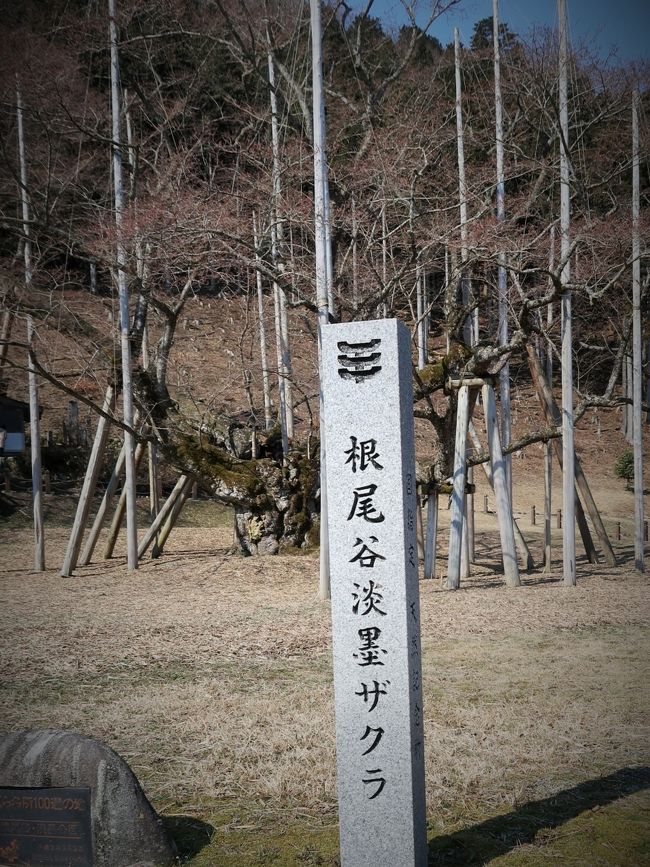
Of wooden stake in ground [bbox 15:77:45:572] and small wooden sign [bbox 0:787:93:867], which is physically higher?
wooden stake in ground [bbox 15:77:45:572]

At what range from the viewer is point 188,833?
4.44m

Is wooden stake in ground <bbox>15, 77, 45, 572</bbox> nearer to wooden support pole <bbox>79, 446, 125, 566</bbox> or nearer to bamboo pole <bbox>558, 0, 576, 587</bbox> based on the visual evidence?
wooden support pole <bbox>79, 446, 125, 566</bbox>

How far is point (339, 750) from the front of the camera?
4062 millimetres

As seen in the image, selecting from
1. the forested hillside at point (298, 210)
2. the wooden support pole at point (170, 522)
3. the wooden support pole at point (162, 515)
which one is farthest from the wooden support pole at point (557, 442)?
the wooden support pole at point (170, 522)

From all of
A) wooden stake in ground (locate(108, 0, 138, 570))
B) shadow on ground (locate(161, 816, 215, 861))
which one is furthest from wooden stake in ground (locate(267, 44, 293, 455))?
shadow on ground (locate(161, 816, 215, 861))

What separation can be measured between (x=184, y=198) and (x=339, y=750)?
32.1ft

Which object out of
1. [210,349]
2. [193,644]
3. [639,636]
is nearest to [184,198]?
[193,644]

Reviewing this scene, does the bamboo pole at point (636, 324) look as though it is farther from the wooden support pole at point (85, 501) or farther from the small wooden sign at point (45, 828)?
the small wooden sign at point (45, 828)

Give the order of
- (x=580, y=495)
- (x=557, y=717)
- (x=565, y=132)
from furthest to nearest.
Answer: (x=580, y=495) → (x=565, y=132) → (x=557, y=717)

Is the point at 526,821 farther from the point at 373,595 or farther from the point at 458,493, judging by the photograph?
the point at 458,493

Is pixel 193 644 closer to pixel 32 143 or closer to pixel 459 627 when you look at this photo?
pixel 459 627

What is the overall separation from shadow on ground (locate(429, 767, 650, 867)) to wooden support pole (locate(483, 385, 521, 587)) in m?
6.89

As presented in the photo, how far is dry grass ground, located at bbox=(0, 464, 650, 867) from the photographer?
4426 mm

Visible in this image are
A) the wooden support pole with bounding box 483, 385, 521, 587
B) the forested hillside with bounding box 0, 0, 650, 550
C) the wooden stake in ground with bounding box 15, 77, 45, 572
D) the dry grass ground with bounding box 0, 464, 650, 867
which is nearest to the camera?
the dry grass ground with bounding box 0, 464, 650, 867
